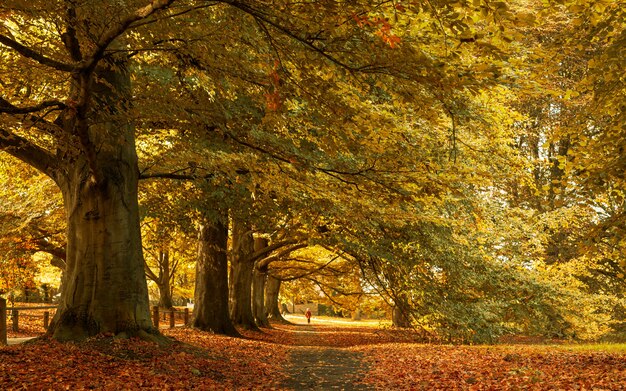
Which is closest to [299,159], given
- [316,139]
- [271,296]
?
[316,139]

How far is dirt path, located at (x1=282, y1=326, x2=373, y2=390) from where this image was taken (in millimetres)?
10070

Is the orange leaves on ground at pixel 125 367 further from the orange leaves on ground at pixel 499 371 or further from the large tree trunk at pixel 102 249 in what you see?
the orange leaves on ground at pixel 499 371

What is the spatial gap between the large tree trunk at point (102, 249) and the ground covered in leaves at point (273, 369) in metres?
0.44

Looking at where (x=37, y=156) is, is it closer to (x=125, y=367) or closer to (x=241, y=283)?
(x=125, y=367)

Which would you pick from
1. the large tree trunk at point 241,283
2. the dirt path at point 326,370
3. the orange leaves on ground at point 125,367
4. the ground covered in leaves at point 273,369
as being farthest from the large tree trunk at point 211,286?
the orange leaves on ground at point 125,367

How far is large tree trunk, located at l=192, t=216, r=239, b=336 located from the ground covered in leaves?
16.1 feet

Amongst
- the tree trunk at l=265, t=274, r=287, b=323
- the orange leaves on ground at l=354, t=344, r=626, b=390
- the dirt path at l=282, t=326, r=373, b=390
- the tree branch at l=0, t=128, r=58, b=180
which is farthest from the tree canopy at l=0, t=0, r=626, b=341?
the tree trunk at l=265, t=274, r=287, b=323

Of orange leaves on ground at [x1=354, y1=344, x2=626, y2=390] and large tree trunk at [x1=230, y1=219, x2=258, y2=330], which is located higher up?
large tree trunk at [x1=230, y1=219, x2=258, y2=330]

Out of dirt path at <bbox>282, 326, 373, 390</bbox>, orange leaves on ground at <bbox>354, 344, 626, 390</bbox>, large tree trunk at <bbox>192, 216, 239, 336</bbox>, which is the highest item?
large tree trunk at <bbox>192, 216, 239, 336</bbox>

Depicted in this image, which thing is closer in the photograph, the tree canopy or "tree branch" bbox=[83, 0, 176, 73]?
"tree branch" bbox=[83, 0, 176, 73]

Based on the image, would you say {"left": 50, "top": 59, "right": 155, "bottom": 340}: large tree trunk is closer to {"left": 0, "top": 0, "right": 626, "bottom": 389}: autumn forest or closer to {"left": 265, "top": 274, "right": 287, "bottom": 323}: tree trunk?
{"left": 0, "top": 0, "right": 626, "bottom": 389}: autumn forest

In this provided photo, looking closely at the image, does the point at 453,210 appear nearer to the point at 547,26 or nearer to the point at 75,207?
the point at 75,207

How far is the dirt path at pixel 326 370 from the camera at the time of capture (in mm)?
10070

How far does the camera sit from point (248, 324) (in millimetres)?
23219
